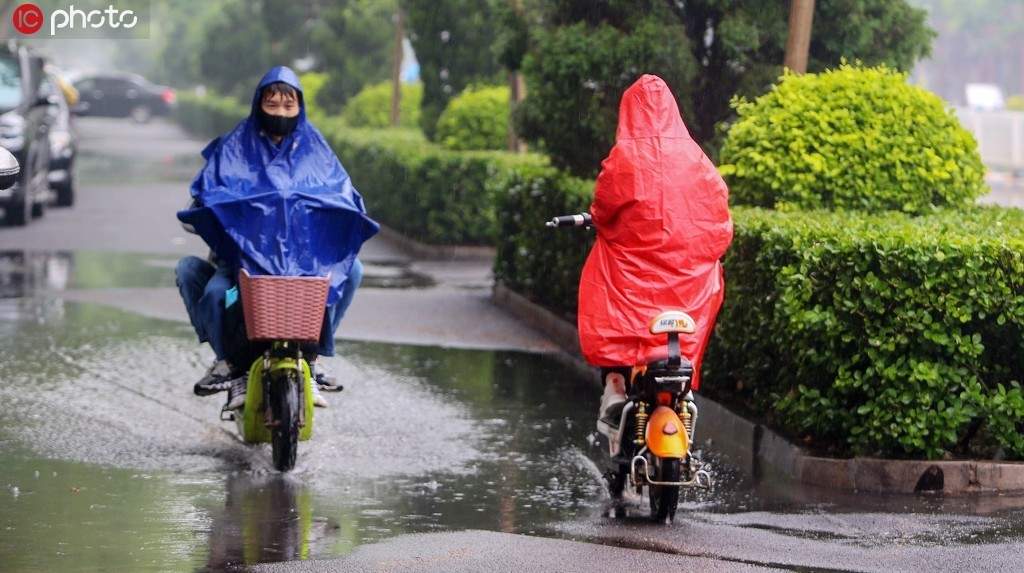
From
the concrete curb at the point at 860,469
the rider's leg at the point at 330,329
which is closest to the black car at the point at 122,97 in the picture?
the rider's leg at the point at 330,329

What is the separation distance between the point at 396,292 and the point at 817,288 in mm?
7911

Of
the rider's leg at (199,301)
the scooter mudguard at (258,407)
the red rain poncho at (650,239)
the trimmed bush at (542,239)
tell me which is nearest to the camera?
the red rain poncho at (650,239)

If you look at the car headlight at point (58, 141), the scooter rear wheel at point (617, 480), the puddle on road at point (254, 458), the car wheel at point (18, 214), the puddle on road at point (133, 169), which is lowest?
the puddle on road at point (254, 458)

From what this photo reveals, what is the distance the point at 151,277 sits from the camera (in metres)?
16.7

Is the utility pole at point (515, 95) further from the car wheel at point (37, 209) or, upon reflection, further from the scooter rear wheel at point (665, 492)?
the scooter rear wheel at point (665, 492)

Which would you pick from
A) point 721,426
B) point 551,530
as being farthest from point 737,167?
point 551,530

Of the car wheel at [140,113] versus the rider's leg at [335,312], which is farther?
the car wheel at [140,113]

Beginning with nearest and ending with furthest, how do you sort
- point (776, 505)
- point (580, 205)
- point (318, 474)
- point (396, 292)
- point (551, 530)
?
point (551, 530), point (776, 505), point (318, 474), point (580, 205), point (396, 292)

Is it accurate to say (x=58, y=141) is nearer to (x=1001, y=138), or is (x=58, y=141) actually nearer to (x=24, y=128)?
(x=24, y=128)

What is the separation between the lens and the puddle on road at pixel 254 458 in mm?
7102

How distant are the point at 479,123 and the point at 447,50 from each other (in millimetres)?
3368

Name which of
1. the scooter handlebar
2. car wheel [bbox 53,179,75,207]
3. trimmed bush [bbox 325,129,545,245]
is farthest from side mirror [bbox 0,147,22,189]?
car wheel [bbox 53,179,75,207]

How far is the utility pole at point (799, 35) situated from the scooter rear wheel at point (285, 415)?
499 centimetres

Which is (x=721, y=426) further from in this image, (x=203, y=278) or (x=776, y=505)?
(x=203, y=278)
